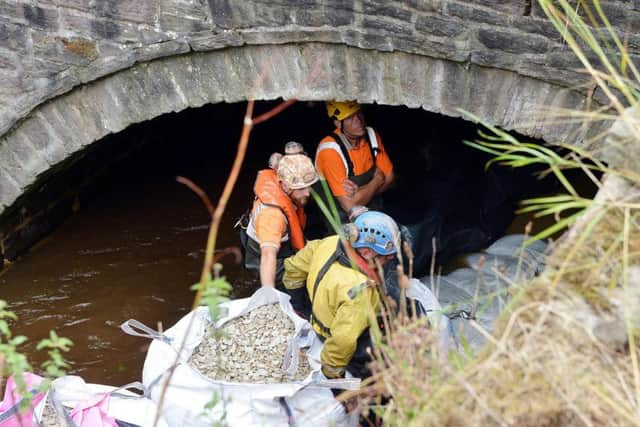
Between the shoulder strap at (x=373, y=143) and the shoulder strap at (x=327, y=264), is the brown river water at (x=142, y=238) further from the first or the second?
the shoulder strap at (x=327, y=264)

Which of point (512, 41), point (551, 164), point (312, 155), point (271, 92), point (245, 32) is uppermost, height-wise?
point (551, 164)

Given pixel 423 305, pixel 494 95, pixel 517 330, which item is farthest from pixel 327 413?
pixel 494 95

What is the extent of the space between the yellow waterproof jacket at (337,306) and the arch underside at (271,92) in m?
1.00

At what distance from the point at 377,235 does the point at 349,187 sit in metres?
1.49

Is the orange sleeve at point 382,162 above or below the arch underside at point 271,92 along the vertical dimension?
below

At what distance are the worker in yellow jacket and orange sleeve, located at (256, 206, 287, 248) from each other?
421mm

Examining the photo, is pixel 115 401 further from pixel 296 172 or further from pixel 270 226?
pixel 296 172

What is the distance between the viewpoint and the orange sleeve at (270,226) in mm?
4305

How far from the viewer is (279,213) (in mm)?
4418

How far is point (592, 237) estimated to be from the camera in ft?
7.98

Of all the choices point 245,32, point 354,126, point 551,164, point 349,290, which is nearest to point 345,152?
point 354,126

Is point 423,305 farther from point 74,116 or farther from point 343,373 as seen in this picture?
point 74,116

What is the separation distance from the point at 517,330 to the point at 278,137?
5.99m

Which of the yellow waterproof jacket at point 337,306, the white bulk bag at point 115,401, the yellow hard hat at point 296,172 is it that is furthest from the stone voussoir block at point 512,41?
the white bulk bag at point 115,401
